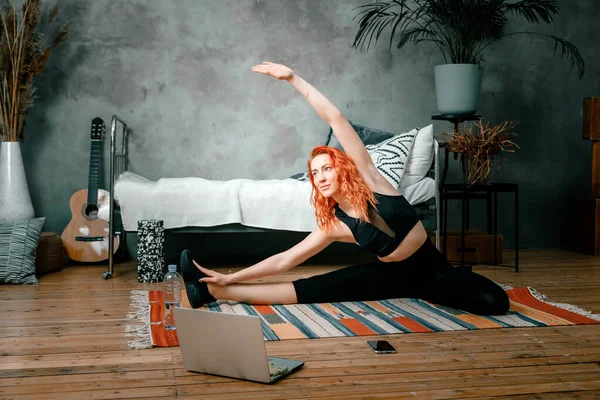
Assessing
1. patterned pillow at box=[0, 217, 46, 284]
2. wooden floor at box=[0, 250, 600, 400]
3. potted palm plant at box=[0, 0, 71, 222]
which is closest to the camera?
wooden floor at box=[0, 250, 600, 400]

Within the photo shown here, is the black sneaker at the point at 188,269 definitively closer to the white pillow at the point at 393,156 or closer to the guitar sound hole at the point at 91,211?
the white pillow at the point at 393,156

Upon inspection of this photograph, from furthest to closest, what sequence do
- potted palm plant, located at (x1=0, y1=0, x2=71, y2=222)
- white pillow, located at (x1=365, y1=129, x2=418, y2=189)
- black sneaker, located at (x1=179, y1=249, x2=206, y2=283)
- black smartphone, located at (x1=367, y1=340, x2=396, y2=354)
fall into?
potted palm plant, located at (x1=0, y1=0, x2=71, y2=222)
white pillow, located at (x1=365, y1=129, x2=418, y2=189)
black sneaker, located at (x1=179, y1=249, x2=206, y2=283)
black smartphone, located at (x1=367, y1=340, x2=396, y2=354)

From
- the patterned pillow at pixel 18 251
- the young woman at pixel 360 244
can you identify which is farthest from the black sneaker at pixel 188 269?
the patterned pillow at pixel 18 251

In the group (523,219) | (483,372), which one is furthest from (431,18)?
(483,372)

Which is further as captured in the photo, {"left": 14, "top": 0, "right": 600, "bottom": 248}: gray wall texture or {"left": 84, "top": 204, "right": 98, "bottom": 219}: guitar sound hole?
{"left": 14, "top": 0, "right": 600, "bottom": 248}: gray wall texture

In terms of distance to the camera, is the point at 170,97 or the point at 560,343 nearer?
the point at 560,343

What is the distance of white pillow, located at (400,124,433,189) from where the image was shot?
430 centimetres

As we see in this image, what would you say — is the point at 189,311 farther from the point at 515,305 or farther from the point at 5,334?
the point at 515,305

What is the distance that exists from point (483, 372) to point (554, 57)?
385cm

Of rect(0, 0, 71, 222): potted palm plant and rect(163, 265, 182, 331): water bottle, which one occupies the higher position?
rect(0, 0, 71, 222): potted palm plant

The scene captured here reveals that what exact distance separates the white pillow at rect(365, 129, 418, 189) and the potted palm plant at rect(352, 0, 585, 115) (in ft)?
1.51

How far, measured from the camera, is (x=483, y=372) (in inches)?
86.2

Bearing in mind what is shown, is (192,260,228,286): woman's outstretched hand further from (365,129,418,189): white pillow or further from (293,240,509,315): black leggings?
(365,129,418,189): white pillow

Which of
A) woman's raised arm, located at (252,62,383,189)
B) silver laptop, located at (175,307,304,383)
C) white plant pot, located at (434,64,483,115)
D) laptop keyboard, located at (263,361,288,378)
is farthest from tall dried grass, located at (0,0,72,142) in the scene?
laptop keyboard, located at (263,361,288,378)
